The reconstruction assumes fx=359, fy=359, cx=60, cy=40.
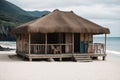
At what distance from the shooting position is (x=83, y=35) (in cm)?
2808

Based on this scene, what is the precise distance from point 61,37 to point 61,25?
183cm

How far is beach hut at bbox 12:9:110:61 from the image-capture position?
2600cm

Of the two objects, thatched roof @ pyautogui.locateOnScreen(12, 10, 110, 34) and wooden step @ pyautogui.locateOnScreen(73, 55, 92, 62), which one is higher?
thatched roof @ pyautogui.locateOnScreen(12, 10, 110, 34)

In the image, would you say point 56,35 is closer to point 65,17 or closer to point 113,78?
point 65,17

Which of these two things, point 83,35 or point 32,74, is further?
point 83,35

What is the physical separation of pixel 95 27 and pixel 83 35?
128cm

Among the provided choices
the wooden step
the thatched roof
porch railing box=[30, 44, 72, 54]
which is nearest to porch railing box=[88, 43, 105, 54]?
the thatched roof

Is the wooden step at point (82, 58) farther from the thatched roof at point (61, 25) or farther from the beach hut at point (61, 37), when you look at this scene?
the thatched roof at point (61, 25)

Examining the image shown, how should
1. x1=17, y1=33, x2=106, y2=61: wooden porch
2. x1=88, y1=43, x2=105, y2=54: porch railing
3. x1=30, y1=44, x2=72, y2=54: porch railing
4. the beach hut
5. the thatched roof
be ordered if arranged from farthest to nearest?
1. x1=88, y1=43, x2=105, y2=54: porch railing
2. x1=30, y1=44, x2=72, y2=54: porch railing
3. x1=17, y1=33, x2=106, y2=61: wooden porch
4. the beach hut
5. the thatched roof

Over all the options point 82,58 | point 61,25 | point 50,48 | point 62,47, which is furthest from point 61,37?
point 82,58

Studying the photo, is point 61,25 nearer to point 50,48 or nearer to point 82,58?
point 50,48

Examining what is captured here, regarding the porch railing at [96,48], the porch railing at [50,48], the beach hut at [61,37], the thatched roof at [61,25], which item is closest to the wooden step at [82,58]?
the beach hut at [61,37]

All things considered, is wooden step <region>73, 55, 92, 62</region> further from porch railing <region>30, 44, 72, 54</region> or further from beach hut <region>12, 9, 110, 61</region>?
porch railing <region>30, 44, 72, 54</region>

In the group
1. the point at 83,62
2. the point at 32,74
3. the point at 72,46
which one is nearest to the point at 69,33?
the point at 72,46
